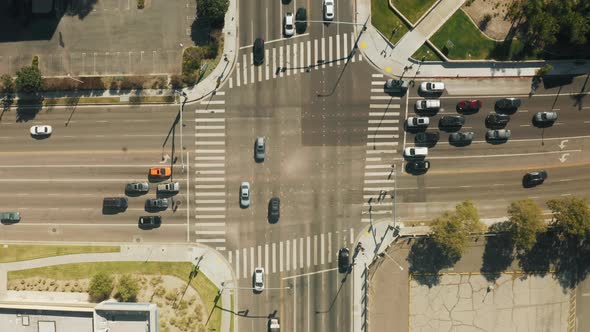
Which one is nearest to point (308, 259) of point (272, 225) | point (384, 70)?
point (272, 225)

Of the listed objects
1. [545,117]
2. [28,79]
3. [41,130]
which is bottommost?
[41,130]

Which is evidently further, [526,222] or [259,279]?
[259,279]

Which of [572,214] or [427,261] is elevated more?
[572,214]

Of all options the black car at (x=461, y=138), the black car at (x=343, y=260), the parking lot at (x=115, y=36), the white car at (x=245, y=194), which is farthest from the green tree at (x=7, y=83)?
the black car at (x=461, y=138)

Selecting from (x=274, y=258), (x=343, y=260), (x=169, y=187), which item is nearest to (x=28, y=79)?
(x=169, y=187)

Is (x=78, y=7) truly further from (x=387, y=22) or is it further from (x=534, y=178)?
(x=534, y=178)

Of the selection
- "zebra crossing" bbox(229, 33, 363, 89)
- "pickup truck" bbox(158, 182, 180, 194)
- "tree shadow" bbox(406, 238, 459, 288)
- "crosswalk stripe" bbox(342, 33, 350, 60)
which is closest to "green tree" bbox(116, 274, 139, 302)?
"pickup truck" bbox(158, 182, 180, 194)

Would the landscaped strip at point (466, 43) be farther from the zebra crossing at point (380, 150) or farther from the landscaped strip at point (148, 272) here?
the landscaped strip at point (148, 272)
